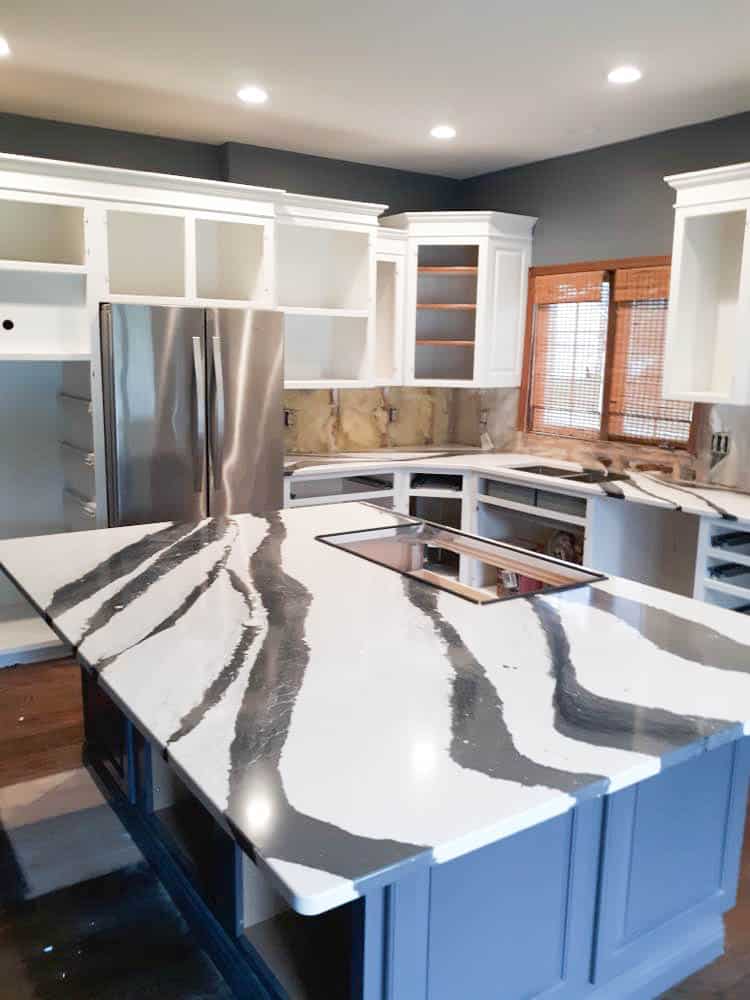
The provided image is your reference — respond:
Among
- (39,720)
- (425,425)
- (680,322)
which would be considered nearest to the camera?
(39,720)

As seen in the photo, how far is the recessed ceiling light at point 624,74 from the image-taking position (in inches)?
126

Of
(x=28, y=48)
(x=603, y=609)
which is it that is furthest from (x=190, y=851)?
(x=28, y=48)

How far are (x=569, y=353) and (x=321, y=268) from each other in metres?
1.54

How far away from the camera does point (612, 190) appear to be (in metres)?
4.46

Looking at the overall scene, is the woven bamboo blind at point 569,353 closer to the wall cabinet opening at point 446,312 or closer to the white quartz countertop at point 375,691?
the wall cabinet opening at point 446,312

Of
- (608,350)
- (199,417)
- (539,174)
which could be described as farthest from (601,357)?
(199,417)

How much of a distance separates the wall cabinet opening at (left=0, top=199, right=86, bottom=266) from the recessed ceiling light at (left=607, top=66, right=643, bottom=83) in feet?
7.96

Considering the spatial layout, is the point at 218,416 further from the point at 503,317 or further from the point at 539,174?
the point at 539,174

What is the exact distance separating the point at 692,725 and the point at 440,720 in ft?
1.38

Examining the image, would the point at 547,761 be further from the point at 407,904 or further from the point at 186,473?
the point at 186,473

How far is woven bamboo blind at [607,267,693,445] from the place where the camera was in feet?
14.2

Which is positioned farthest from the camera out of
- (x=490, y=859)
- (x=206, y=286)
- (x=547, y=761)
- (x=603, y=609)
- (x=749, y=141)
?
(x=206, y=286)

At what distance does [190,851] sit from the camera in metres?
2.11

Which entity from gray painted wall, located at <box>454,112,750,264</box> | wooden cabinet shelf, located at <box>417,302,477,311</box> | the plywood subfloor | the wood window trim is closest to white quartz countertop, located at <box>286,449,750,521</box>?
the wood window trim
